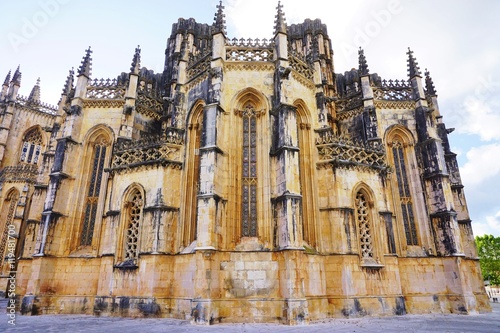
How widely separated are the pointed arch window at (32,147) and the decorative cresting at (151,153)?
25.2 m

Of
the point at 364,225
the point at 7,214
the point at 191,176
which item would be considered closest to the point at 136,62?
the point at 191,176

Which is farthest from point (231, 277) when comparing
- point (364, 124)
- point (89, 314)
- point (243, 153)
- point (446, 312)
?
point (364, 124)

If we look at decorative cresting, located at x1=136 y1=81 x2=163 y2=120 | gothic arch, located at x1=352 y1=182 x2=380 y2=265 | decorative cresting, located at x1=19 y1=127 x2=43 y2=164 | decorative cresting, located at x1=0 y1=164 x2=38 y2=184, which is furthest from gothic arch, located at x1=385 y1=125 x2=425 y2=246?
decorative cresting, located at x1=19 y1=127 x2=43 y2=164

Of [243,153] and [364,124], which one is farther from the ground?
[364,124]

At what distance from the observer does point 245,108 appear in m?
16.0

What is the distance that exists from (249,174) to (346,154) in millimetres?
5366

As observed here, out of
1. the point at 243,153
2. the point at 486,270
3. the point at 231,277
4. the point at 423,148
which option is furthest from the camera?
the point at 486,270

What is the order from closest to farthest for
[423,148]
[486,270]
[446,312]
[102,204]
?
[446,312] < [102,204] < [423,148] < [486,270]

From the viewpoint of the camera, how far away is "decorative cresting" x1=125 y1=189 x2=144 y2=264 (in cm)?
1549

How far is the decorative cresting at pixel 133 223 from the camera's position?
50.8 feet

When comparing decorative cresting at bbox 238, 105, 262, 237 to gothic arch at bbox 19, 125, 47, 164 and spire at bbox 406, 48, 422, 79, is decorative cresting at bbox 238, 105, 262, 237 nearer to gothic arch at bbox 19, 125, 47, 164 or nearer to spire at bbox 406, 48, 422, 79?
spire at bbox 406, 48, 422, 79

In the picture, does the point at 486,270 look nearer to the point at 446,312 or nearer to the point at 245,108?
A: the point at 446,312

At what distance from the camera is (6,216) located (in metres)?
28.8

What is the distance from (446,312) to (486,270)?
104ft
